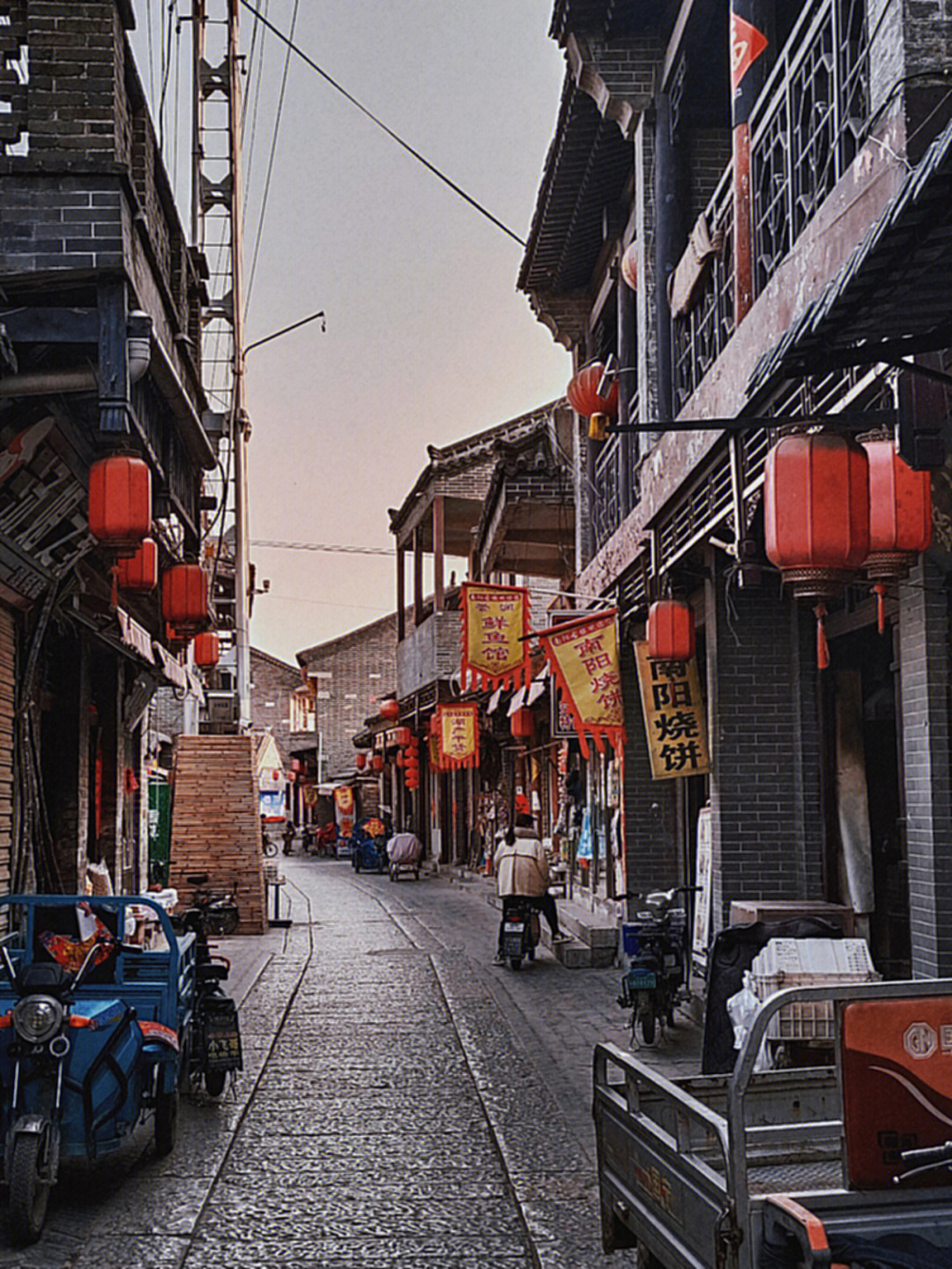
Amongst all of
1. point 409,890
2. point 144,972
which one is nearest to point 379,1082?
point 144,972

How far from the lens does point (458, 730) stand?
30375 millimetres

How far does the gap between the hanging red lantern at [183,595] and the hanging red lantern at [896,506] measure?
9130mm

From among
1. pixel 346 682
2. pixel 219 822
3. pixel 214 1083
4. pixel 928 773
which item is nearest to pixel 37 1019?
pixel 214 1083

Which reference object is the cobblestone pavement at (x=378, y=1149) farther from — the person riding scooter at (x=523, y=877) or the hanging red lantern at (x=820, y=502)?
the hanging red lantern at (x=820, y=502)

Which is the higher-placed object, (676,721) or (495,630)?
(495,630)

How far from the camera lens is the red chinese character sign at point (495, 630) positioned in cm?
2083

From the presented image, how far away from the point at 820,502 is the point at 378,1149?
443 cm

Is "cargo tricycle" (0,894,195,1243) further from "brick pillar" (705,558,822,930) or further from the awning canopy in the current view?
"brick pillar" (705,558,822,930)

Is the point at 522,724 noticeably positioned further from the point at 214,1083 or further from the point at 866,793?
the point at 214,1083

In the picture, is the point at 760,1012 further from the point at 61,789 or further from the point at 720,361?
the point at 61,789

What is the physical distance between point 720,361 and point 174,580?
662cm

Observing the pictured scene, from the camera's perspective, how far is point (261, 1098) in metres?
9.46

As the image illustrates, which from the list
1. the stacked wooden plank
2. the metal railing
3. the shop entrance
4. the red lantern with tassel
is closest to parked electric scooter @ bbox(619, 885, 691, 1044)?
the shop entrance

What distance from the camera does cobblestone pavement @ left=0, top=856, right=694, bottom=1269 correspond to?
20.9 feet
